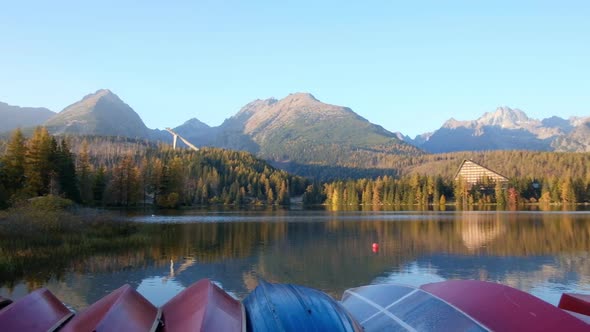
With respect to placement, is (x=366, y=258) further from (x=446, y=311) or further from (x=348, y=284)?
(x=446, y=311)

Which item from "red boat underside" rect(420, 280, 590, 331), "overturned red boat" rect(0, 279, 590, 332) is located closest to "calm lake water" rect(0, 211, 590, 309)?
"overturned red boat" rect(0, 279, 590, 332)

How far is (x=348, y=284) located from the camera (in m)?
19.4

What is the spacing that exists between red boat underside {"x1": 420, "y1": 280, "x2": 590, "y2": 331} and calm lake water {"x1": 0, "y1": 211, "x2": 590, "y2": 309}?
20.4ft

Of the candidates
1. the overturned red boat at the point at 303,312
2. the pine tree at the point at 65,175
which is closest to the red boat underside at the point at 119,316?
the overturned red boat at the point at 303,312

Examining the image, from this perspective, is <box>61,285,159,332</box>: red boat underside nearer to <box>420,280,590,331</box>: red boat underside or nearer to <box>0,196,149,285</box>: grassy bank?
<box>420,280,590,331</box>: red boat underside

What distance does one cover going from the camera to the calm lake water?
19.2 meters

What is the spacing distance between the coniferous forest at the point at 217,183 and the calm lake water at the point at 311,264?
79.9 feet

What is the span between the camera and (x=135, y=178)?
9294cm

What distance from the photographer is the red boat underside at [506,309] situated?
31.0ft

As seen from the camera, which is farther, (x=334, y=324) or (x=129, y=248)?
(x=129, y=248)

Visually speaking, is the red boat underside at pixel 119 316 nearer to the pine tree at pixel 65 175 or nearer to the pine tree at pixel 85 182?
the pine tree at pixel 65 175

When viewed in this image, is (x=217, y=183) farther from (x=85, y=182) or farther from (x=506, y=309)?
(x=506, y=309)

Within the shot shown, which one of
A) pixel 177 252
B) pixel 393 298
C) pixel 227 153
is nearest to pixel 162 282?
pixel 177 252

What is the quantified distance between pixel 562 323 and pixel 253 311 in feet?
19.9
